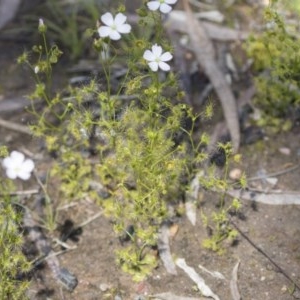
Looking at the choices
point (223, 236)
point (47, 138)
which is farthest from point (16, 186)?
point (223, 236)

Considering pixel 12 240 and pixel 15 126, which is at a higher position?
pixel 12 240

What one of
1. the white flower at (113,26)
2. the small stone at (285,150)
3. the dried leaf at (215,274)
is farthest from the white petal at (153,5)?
the dried leaf at (215,274)

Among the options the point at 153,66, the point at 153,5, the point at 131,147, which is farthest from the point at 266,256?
the point at 153,5

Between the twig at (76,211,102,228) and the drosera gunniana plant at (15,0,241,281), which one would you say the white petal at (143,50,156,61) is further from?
the twig at (76,211,102,228)

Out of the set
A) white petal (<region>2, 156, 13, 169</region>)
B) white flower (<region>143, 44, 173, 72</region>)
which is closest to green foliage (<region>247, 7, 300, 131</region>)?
white flower (<region>143, 44, 173, 72</region>)

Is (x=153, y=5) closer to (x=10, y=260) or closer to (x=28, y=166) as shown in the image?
(x=28, y=166)

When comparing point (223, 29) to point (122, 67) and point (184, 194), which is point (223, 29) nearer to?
point (122, 67)

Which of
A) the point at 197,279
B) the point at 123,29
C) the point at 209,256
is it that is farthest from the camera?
the point at 209,256

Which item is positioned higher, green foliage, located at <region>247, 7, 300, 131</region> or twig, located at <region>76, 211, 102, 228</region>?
green foliage, located at <region>247, 7, 300, 131</region>
